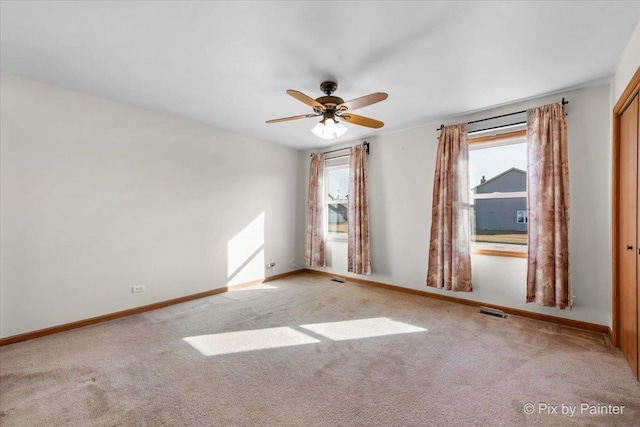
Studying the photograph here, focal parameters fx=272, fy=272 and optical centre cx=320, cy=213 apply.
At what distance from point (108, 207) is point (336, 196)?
11.6 feet

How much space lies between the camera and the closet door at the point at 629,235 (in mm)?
2072

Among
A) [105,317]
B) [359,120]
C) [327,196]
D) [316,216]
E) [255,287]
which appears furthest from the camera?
[327,196]

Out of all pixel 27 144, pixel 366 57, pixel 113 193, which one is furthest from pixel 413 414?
pixel 27 144

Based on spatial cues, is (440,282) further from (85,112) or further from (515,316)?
(85,112)

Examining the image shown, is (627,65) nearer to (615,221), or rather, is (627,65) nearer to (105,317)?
(615,221)

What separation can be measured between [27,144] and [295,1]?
2991mm

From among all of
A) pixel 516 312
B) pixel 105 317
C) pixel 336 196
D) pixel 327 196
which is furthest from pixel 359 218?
pixel 105 317

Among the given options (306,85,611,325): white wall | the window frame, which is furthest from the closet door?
the window frame

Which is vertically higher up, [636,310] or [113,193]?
[113,193]

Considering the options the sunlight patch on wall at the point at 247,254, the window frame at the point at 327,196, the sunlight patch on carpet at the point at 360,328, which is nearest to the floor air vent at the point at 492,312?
the sunlight patch on carpet at the point at 360,328

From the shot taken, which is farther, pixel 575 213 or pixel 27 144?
pixel 575 213

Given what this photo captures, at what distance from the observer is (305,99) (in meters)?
2.34

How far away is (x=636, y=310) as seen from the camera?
2.06 meters

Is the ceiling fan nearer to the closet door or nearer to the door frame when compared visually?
the closet door
